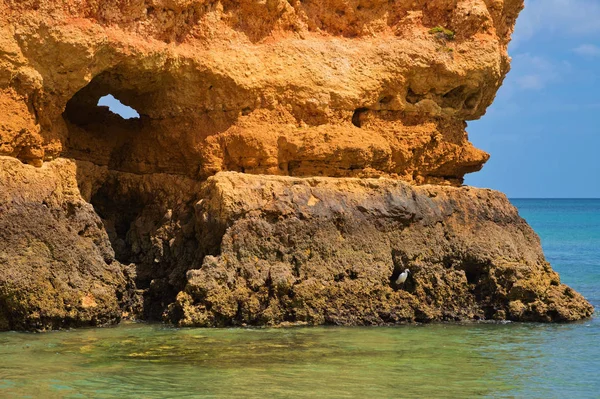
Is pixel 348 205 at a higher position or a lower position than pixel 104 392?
higher

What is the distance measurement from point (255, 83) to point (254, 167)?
1333 mm

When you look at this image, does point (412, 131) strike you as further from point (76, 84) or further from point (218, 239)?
point (76, 84)

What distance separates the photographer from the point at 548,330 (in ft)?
52.0

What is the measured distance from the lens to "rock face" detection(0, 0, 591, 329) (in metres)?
14.6

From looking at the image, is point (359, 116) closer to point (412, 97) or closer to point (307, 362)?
point (412, 97)

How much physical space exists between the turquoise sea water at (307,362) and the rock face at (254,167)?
2.11ft

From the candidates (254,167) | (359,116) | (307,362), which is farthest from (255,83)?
(307,362)

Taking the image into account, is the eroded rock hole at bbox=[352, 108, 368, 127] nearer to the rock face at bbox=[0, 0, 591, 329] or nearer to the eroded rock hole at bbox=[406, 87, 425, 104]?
the rock face at bbox=[0, 0, 591, 329]

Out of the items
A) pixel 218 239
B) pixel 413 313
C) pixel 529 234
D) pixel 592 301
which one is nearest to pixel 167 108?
pixel 218 239

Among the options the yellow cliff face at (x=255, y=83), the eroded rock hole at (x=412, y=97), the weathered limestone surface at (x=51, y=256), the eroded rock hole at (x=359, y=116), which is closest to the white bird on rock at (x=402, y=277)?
the yellow cliff face at (x=255, y=83)

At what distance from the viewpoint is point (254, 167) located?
1669 centimetres

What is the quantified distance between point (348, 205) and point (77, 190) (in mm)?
4095

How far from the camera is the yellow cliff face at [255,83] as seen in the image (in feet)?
48.8

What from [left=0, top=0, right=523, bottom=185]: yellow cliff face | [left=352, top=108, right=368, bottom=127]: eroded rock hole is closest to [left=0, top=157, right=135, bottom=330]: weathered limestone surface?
[left=0, top=0, right=523, bottom=185]: yellow cliff face
